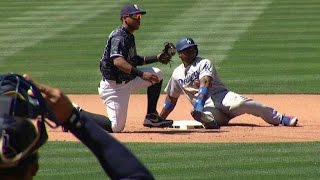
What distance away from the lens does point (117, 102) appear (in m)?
10.7

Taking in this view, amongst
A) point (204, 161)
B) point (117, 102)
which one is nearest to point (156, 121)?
point (117, 102)

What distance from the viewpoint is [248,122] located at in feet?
38.3

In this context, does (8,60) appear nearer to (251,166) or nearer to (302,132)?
(302,132)

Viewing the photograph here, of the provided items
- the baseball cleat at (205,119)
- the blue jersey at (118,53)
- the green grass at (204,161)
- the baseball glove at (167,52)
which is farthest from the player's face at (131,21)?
the green grass at (204,161)

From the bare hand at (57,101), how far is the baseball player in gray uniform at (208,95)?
8605 mm

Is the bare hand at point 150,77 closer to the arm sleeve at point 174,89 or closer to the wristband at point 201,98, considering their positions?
the wristband at point 201,98

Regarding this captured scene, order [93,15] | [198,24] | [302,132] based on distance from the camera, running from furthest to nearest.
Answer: [93,15]
[198,24]
[302,132]

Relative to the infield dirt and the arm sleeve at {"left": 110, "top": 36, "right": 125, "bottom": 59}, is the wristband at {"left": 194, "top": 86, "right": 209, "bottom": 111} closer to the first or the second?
the infield dirt

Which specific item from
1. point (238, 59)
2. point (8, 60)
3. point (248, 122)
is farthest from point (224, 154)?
point (8, 60)

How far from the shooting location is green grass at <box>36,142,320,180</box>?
752 cm

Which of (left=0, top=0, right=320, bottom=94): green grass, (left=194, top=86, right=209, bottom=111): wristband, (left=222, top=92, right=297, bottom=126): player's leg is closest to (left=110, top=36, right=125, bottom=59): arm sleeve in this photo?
(left=194, top=86, right=209, bottom=111): wristband

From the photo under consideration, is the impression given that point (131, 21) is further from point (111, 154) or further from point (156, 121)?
point (111, 154)

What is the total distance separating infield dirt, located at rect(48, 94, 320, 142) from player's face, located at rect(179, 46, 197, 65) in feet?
2.78

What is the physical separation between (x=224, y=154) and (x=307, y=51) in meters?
8.84
